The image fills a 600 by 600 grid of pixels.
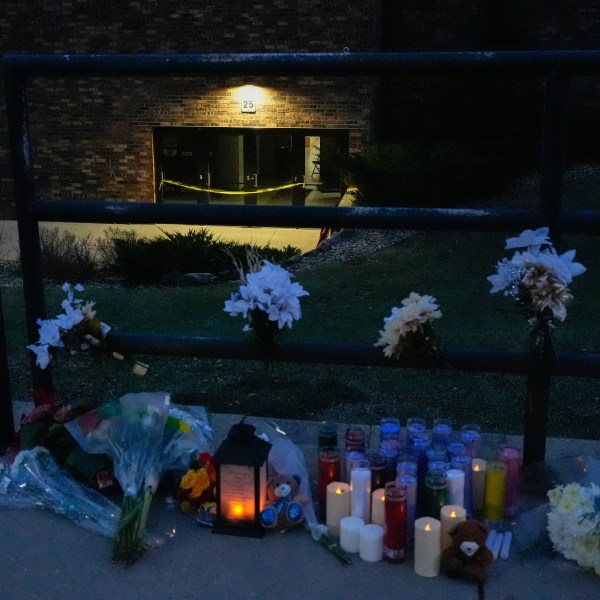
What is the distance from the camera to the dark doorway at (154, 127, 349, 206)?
61.7ft

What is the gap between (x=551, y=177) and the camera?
2719 millimetres

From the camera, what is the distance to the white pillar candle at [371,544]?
2.47m

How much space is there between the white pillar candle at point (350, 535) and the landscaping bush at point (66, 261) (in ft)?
31.9

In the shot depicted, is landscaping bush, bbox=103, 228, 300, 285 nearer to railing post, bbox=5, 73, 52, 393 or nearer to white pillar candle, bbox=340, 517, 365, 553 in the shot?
railing post, bbox=5, 73, 52, 393

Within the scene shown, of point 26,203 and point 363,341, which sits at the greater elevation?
point 26,203

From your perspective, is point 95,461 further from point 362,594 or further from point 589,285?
point 589,285

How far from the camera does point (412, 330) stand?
8.71 feet

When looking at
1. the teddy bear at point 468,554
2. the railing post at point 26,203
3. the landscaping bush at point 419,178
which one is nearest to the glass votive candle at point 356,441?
the teddy bear at point 468,554

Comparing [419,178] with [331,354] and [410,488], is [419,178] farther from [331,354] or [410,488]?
[410,488]

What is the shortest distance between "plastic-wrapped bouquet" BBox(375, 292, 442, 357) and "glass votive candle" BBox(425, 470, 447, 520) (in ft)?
1.29

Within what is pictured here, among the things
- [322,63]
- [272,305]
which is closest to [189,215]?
[272,305]

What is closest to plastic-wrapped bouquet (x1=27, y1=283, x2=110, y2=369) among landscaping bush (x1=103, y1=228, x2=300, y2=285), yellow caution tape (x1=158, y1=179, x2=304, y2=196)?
landscaping bush (x1=103, y1=228, x2=300, y2=285)

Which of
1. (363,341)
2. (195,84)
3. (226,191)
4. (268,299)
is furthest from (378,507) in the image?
(226,191)

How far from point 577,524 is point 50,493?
65.0 inches
